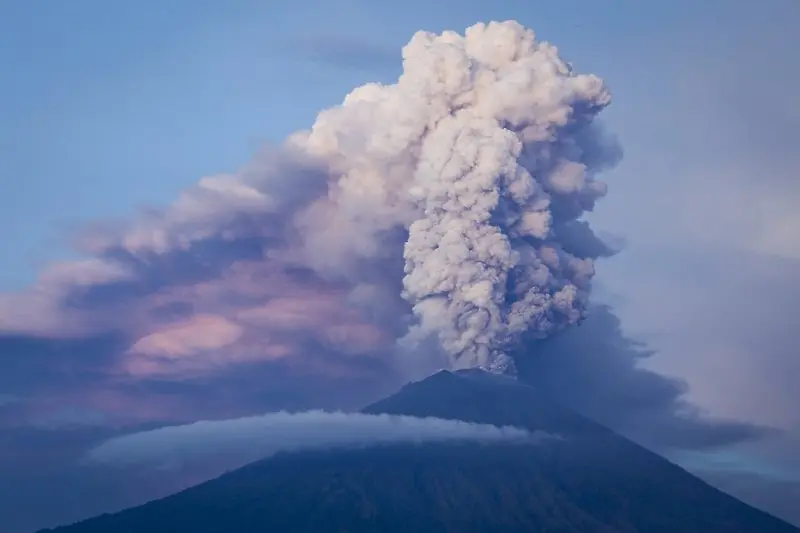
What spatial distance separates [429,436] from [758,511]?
1966 centimetres

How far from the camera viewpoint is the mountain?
67.2 meters

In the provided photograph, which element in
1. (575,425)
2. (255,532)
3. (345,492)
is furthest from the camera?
(575,425)

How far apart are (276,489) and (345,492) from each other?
156 inches

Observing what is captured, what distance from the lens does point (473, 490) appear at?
71.3 meters

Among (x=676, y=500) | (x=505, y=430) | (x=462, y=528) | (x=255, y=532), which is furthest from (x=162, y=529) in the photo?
(x=676, y=500)

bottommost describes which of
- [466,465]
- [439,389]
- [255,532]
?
[255,532]

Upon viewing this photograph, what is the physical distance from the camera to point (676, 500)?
70250 mm

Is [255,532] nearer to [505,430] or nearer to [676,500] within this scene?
[505,430]

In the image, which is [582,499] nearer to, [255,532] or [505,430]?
[505,430]

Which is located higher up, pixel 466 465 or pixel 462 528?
pixel 466 465

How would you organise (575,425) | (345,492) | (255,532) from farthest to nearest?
(575,425) → (345,492) → (255,532)

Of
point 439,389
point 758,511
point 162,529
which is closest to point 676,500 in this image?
point 758,511

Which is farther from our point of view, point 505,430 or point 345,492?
point 505,430

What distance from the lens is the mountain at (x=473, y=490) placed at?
67188 millimetres
